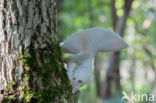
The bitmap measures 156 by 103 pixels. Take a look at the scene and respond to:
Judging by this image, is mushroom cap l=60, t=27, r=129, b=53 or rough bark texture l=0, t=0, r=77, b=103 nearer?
rough bark texture l=0, t=0, r=77, b=103

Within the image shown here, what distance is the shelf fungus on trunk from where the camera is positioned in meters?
1.16

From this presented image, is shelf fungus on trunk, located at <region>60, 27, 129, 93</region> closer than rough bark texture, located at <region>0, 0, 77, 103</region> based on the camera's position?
No

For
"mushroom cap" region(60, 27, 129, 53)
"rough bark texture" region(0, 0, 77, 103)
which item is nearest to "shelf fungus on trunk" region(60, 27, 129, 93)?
"mushroom cap" region(60, 27, 129, 53)

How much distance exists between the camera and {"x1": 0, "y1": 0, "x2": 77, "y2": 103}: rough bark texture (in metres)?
0.95

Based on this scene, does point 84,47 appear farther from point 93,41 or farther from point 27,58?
point 27,58

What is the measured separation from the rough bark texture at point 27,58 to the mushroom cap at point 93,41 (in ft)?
0.59

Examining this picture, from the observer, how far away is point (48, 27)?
1066 millimetres

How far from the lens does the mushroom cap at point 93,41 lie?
1.14 metres

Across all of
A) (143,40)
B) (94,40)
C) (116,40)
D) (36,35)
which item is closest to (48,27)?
(36,35)

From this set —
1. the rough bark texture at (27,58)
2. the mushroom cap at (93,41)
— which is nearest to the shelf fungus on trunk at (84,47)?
the mushroom cap at (93,41)

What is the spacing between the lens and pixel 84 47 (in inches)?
49.2

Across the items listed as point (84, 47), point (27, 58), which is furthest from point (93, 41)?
point (27, 58)

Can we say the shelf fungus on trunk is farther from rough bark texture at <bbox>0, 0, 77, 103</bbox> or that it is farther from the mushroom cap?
rough bark texture at <bbox>0, 0, 77, 103</bbox>

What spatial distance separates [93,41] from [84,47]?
0.23 ft
